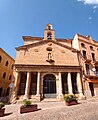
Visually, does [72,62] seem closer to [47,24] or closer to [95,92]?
[95,92]

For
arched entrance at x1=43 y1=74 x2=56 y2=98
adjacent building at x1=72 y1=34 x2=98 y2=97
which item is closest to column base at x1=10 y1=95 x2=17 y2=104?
arched entrance at x1=43 y1=74 x2=56 y2=98

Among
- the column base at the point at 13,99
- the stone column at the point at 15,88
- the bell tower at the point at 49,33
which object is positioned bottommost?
the column base at the point at 13,99

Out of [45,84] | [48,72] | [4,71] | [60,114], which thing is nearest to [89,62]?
[48,72]

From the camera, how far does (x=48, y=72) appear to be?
56.7ft

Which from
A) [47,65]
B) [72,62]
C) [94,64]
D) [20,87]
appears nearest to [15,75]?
[20,87]

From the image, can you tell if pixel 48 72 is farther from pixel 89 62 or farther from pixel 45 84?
pixel 89 62

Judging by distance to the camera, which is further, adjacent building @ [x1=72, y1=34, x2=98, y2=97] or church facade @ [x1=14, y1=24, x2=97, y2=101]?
adjacent building @ [x1=72, y1=34, x2=98, y2=97]

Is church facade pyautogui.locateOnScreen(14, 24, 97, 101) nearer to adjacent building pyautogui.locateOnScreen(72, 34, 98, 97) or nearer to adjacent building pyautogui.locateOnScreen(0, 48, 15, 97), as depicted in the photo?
adjacent building pyautogui.locateOnScreen(72, 34, 98, 97)

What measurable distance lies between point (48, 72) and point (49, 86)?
2464mm

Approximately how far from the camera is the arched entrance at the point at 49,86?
16266 millimetres

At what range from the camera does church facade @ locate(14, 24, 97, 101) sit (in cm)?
1623

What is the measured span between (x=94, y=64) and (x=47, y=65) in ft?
34.7

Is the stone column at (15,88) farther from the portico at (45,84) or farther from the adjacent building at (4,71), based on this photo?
the adjacent building at (4,71)

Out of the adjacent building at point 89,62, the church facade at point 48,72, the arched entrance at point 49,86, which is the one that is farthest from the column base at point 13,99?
the adjacent building at point 89,62
